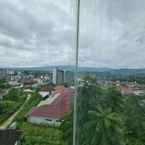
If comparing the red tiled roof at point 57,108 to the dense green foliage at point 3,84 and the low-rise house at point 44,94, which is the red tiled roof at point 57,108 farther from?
the dense green foliage at point 3,84

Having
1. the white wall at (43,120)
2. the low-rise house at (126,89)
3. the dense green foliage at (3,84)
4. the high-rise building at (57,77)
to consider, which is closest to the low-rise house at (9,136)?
the white wall at (43,120)

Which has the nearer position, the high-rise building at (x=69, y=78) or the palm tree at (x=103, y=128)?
the palm tree at (x=103, y=128)

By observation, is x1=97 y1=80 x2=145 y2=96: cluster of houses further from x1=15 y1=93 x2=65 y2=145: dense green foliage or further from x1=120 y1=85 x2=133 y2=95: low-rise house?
x1=15 y1=93 x2=65 y2=145: dense green foliage

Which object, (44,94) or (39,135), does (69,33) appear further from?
(39,135)

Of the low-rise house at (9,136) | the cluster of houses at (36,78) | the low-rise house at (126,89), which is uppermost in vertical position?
the cluster of houses at (36,78)

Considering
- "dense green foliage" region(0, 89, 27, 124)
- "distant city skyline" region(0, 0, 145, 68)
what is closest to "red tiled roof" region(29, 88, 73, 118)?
"dense green foliage" region(0, 89, 27, 124)

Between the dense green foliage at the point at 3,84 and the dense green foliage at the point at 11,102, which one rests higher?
the dense green foliage at the point at 3,84
